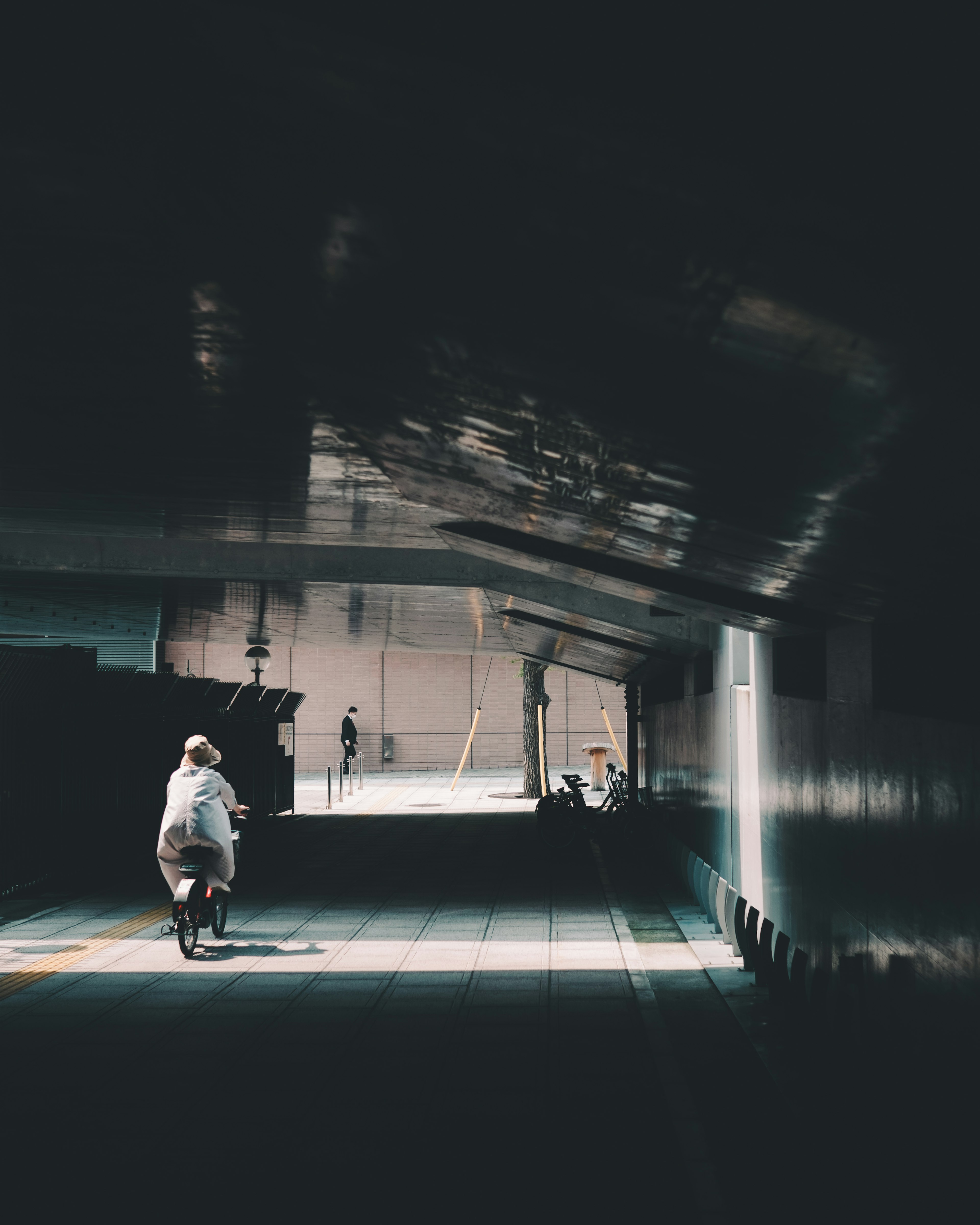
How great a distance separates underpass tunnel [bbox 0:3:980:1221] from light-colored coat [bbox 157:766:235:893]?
0.78 meters

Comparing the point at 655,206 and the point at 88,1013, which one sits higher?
the point at 655,206

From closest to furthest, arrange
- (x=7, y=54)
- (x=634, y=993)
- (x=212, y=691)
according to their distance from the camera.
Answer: (x=7, y=54), (x=634, y=993), (x=212, y=691)

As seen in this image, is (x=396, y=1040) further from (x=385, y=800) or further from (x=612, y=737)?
(x=612, y=737)

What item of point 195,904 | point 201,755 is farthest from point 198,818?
point 195,904

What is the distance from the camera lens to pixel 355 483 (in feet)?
28.7

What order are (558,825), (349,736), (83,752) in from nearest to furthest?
(83,752) → (558,825) → (349,736)

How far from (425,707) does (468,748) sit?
5.06 meters

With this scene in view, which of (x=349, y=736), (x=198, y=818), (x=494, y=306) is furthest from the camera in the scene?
(x=349, y=736)

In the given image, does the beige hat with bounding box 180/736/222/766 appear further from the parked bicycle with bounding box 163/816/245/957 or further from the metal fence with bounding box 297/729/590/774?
the metal fence with bounding box 297/729/590/774

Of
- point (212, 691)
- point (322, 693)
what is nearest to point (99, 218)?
point (212, 691)

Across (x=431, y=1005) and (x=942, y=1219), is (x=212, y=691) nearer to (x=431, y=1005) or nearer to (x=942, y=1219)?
(x=431, y=1005)

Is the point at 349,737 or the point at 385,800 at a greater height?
the point at 349,737

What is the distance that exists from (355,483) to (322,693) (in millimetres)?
34294

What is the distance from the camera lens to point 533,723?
2820 centimetres
